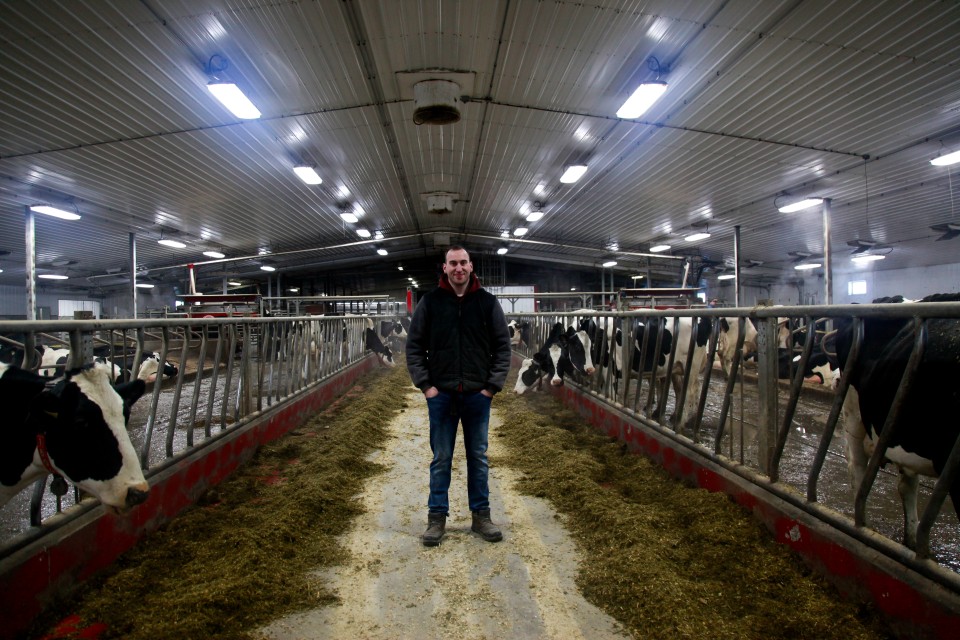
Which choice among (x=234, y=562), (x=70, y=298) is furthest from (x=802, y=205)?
(x=70, y=298)

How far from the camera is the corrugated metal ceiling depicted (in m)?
5.55

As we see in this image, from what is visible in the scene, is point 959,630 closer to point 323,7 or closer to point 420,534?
point 420,534

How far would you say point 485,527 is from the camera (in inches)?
129

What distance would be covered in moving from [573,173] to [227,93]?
22.6 ft

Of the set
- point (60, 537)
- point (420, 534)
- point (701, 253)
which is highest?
point (701, 253)

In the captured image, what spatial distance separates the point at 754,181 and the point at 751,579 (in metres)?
10.7

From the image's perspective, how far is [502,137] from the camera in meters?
9.55

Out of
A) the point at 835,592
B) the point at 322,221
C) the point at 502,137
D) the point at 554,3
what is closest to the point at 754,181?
the point at 502,137

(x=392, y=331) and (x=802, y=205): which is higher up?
(x=802, y=205)

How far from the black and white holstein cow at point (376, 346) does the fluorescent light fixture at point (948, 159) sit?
11507 millimetres

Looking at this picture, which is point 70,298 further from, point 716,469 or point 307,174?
point 716,469

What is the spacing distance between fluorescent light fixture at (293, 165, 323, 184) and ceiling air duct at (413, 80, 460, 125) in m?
4.03

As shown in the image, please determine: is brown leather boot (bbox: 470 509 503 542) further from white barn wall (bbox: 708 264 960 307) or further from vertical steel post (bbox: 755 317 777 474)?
white barn wall (bbox: 708 264 960 307)

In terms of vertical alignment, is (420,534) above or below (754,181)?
below
